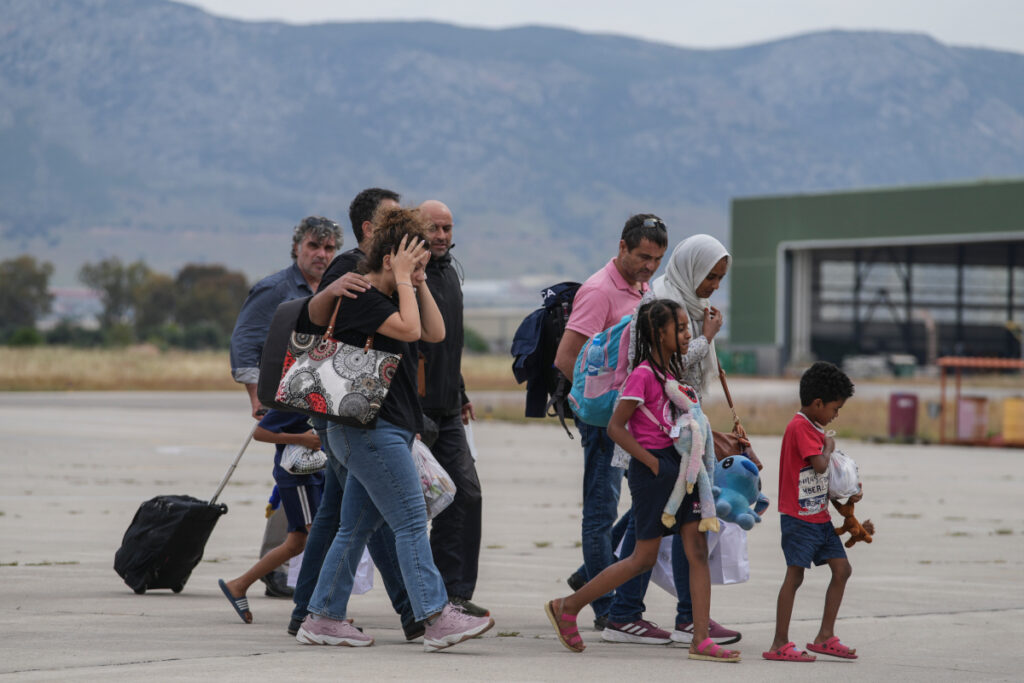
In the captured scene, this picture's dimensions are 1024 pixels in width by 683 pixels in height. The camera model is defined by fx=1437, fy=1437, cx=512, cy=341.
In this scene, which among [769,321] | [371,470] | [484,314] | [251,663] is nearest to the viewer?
[251,663]

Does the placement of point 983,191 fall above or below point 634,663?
above

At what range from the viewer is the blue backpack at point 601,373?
6.38 meters

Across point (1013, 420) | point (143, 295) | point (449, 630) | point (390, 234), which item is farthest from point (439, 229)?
point (143, 295)

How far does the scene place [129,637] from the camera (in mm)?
6430

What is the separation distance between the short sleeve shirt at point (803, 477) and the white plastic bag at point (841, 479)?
0.05 metres

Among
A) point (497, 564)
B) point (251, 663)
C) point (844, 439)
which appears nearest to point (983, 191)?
point (844, 439)

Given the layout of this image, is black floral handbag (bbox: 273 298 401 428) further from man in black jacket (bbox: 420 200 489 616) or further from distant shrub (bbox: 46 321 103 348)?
distant shrub (bbox: 46 321 103 348)

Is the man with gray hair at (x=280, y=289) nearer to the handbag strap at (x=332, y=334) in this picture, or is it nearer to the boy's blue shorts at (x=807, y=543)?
the handbag strap at (x=332, y=334)

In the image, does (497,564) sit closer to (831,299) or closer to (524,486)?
(524,486)

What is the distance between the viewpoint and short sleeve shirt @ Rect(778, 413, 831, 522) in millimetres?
6293

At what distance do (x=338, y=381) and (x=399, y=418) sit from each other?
33 cm

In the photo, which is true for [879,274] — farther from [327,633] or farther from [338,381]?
[338,381]

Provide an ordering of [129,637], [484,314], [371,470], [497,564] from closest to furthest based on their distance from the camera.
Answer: [371,470] → [129,637] → [497,564] → [484,314]

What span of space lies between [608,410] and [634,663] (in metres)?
1.14
